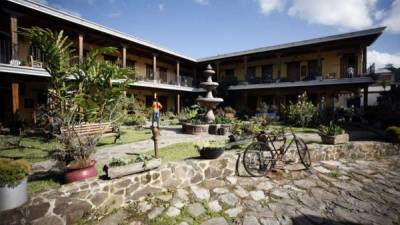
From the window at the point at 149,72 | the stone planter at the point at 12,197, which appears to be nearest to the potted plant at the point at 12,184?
the stone planter at the point at 12,197

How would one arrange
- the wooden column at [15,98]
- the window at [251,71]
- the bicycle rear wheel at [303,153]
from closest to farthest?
1. the bicycle rear wheel at [303,153]
2. the wooden column at [15,98]
3. the window at [251,71]

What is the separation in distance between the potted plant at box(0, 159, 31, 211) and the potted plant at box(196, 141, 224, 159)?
10.7 feet

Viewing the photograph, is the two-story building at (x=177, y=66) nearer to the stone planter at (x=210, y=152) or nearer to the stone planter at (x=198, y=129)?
the stone planter at (x=198, y=129)

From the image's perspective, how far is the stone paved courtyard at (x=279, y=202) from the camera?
3.51 meters

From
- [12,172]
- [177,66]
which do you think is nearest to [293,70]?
[177,66]

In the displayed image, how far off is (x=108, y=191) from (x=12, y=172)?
1.38m

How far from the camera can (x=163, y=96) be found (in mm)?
20828

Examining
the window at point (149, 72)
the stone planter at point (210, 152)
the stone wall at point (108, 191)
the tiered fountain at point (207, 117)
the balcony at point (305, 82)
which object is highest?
the window at point (149, 72)

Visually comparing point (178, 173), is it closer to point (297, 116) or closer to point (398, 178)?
point (398, 178)

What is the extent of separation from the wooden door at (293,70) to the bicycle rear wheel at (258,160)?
15.2 meters

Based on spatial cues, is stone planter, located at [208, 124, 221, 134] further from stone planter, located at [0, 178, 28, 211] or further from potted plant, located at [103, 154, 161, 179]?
stone planter, located at [0, 178, 28, 211]

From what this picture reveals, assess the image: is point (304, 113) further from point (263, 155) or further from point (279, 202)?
point (279, 202)

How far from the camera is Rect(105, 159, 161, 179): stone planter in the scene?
364 cm

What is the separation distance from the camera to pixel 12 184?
2.84 m
